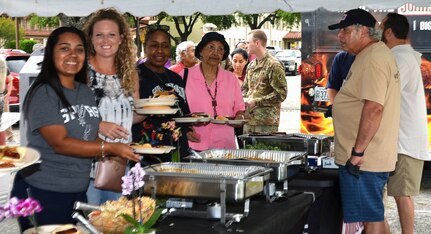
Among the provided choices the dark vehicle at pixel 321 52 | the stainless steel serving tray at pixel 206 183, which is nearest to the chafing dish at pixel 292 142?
the stainless steel serving tray at pixel 206 183

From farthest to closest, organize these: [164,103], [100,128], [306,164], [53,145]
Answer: [306,164]
[164,103]
[100,128]
[53,145]

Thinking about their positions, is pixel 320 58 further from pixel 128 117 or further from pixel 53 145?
pixel 53 145

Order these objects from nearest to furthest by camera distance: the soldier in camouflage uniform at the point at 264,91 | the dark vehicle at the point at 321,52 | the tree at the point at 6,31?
the soldier in camouflage uniform at the point at 264,91 → the dark vehicle at the point at 321,52 → the tree at the point at 6,31

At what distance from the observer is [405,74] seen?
4.57 metres

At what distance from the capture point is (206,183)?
9.47ft

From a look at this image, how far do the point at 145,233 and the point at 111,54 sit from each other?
1399 millimetres

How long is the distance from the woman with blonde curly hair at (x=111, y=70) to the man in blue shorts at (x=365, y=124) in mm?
1236

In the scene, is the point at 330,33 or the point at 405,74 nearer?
the point at 405,74

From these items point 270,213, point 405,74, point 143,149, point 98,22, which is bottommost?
point 270,213

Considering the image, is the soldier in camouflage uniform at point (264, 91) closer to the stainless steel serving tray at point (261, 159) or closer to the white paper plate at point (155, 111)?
the stainless steel serving tray at point (261, 159)

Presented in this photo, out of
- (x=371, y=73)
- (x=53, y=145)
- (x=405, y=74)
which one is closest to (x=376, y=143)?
(x=371, y=73)

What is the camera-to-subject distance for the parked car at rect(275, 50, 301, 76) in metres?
30.4

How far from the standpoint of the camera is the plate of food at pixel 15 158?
2352mm

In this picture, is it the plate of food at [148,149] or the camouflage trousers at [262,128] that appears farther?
the camouflage trousers at [262,128]
